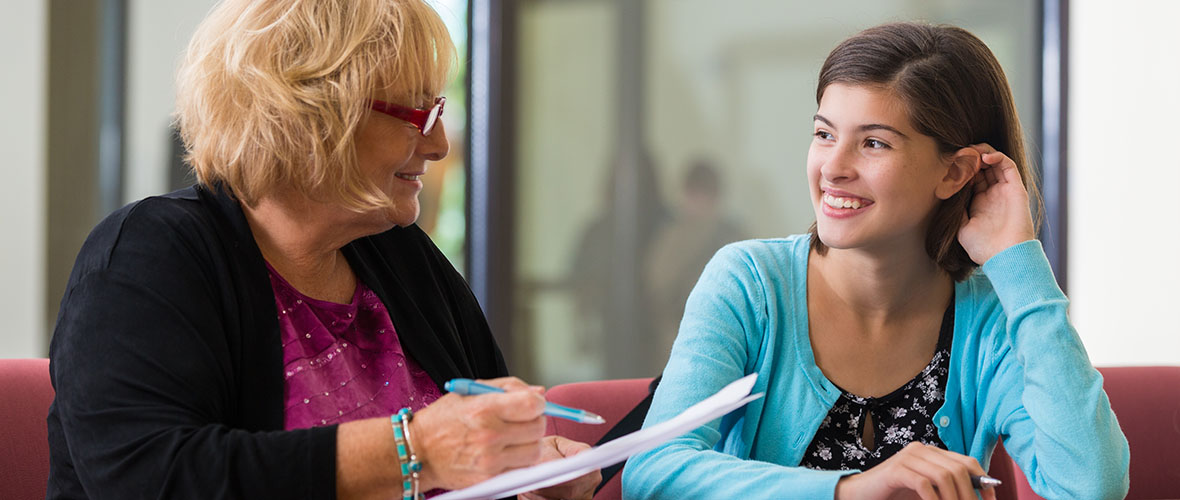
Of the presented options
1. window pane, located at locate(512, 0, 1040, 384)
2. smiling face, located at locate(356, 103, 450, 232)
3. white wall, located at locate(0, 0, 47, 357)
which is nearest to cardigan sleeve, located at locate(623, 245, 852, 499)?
smiling face, located at locate(356, 103, 450, 232)

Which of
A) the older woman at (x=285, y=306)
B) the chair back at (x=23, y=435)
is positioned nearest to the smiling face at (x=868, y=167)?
the older woman at (x=285, y=306)

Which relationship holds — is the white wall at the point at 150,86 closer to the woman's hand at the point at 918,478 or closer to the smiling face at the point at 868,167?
the smiling face at the point at 868,167

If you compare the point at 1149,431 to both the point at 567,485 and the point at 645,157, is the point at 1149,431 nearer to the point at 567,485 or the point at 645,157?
the point at 567,485

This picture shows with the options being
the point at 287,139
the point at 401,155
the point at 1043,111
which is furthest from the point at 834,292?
the point at 1043,111

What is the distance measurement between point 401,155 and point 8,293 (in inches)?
96.9

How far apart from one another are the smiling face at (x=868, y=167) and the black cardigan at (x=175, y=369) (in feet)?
2.77

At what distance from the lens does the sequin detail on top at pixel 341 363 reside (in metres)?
1.27

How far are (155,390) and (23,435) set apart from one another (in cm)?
57

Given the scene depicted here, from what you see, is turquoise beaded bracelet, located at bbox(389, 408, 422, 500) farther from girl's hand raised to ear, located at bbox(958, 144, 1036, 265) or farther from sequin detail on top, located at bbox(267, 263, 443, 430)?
girl's hand raised to ear, located at bbox(958, 144, 1036, 265)

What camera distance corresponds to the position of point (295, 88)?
1240 millimetres

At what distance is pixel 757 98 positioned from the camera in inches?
152

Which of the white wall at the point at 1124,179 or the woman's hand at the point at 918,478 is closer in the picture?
the woman's hand at the point at 918,478

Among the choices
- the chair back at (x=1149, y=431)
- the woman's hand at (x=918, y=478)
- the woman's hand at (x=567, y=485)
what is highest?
the woman's hand at (x=918, y=478)

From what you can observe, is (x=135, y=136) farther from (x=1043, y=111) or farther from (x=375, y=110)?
(x=1043, y=111)
